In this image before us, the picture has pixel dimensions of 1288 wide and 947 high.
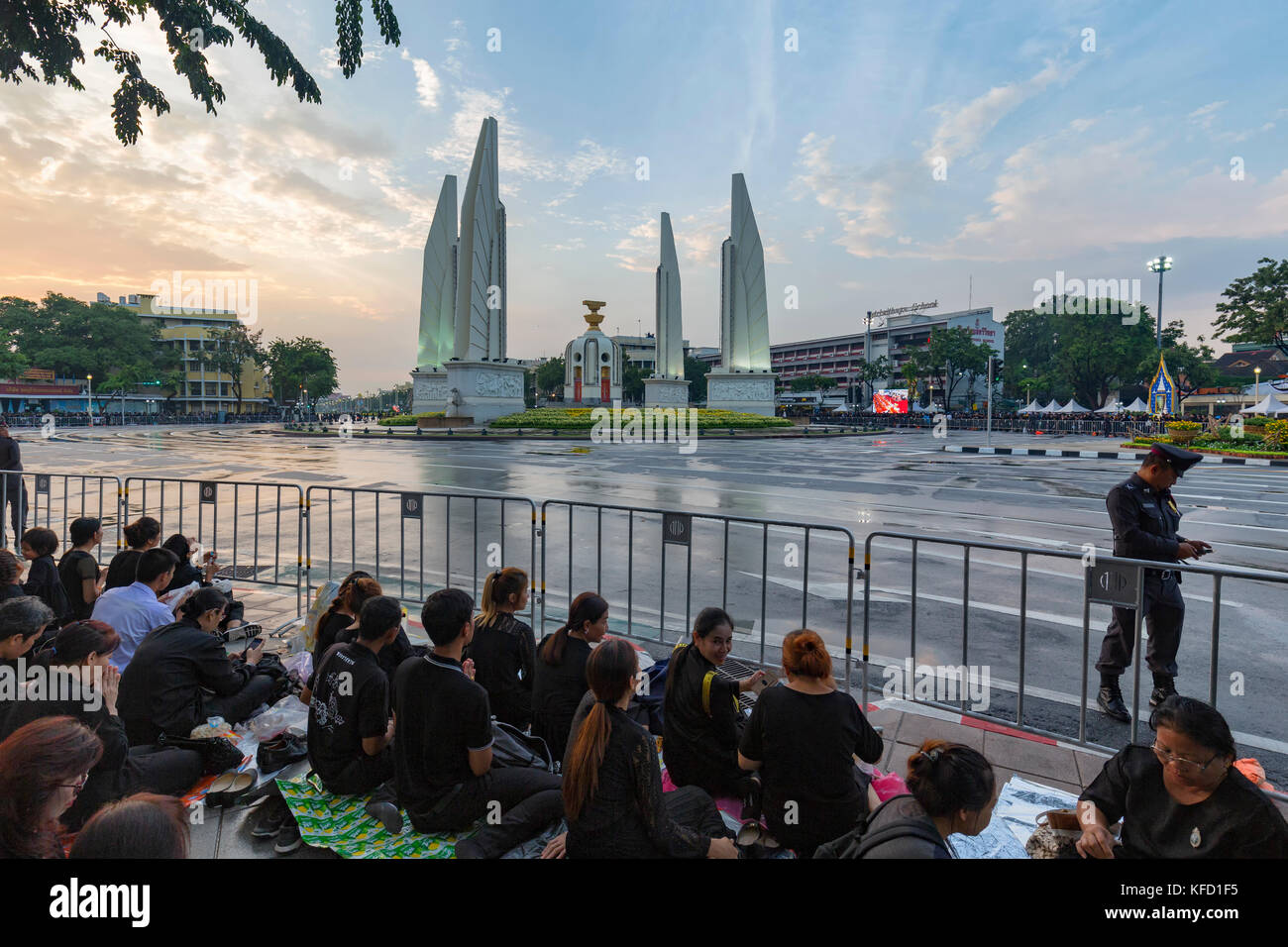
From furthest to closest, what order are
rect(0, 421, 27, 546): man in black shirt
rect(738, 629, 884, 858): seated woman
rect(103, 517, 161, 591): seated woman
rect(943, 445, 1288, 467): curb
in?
rect(943, 445, 1288, 467): curb
rect(0, 421, 27, 546): man in black shirt
rect(103, 517, 161, 591): seated woman
rect(738, 629, 884, 858): seated woman

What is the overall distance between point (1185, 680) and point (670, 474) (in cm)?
1463

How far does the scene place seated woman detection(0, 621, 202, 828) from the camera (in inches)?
114

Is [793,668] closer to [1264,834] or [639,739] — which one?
[639,739]

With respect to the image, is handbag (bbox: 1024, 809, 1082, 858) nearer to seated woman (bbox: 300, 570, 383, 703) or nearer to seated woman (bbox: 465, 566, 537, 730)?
seated woman (bbox: 465, 566, 537, 730)

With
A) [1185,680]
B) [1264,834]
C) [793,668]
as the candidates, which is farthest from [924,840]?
[1185,680]

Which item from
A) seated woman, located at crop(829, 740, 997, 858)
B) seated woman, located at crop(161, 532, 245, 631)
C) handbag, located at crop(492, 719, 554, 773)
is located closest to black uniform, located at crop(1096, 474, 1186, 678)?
seated woman, located at crop(829, 740, 997, 858)

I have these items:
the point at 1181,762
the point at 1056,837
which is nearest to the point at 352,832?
the point at 1056,837

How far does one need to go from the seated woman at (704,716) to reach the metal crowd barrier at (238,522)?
156 inches

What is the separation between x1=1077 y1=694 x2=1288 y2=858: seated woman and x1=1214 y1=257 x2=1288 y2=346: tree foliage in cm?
5561

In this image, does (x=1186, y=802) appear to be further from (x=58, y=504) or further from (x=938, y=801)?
A: (x=58, y=504)

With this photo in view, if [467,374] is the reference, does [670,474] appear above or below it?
below

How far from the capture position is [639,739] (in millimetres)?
2586

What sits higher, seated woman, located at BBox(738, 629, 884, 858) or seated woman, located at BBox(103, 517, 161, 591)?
seated woman, located at BBox(103, 517, 161, 591)

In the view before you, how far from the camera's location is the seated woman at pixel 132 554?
5062 mm
